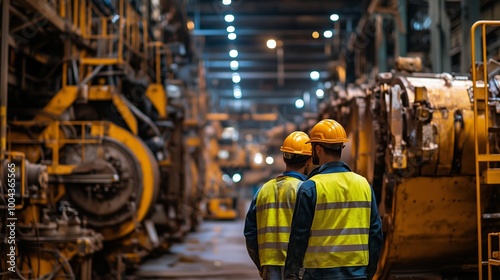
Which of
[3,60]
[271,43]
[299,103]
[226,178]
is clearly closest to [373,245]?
[3,60]

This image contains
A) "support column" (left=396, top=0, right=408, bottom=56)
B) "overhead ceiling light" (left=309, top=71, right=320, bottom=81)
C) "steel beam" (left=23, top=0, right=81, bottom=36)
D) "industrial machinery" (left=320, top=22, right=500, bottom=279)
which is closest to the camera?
"industrial machinery" (left=320, top=22, right=500, bottom=279)

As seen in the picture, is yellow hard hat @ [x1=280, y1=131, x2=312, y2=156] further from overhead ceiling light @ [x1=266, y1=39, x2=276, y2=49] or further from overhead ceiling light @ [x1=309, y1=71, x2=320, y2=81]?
overhead ceiling light @ [x1=309, y1=71, x2=320, y2=81]

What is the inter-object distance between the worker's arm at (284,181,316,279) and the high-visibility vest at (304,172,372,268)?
1.6 inches

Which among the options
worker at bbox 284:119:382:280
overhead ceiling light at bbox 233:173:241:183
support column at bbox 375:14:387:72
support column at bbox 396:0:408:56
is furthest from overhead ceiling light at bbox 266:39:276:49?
worker at bbox 284:119:382:280

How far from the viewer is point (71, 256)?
751 centimetres

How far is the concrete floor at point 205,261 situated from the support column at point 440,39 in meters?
4.39

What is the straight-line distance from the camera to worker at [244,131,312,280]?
14.3ft

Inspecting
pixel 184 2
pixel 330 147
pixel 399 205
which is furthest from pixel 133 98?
Result: pixel 330 147

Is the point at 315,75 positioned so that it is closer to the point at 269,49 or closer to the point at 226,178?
the point at 269,49

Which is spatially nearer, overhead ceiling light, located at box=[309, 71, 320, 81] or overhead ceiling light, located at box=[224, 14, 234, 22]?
overhead ceiling light, located at box=[224, 14, 234, 22]

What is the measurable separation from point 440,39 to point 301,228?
7.65 m

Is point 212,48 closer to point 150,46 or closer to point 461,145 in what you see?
point 150,46

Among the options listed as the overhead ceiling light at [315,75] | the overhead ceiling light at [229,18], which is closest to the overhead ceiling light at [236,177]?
the overhead ceiling light at [315,75]

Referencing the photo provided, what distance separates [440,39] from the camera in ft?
34.6
